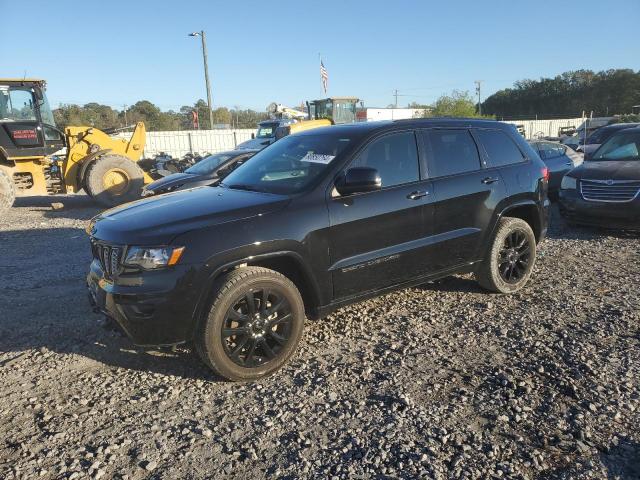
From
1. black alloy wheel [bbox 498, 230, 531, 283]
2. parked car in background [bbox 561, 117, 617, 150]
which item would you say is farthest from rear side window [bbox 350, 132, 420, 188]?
parked car in background [bbox 561, 117, 617, 150]

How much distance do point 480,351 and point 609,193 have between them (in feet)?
17.0

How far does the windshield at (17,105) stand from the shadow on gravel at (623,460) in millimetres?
13778

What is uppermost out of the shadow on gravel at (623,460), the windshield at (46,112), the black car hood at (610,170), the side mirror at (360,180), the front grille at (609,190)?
the windshield at (46,112)

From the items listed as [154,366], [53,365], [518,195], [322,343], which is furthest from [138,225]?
[518,195]

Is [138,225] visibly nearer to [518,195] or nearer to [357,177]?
[357,177]

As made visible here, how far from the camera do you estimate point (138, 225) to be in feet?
11.2

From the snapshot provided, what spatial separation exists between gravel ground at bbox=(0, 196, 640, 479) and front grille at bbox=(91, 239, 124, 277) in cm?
82

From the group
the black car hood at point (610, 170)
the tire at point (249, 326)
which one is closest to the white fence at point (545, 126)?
the black car hood at point (610, 170)

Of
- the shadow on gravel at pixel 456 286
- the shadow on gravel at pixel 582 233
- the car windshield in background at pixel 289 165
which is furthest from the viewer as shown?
the shadow on gravel at pixel 582 233

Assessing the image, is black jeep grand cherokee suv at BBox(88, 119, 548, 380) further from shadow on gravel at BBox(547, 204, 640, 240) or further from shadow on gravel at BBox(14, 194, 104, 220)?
shadow on gravel at BBox(14, 194, 104, 220)

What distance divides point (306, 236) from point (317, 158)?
844 millimetres

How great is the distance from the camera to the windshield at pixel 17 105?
12.0 m

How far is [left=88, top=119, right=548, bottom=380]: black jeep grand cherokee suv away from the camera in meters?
3.29

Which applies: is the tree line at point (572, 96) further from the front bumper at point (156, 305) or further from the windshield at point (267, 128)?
the front bumper at point (156, 305)
